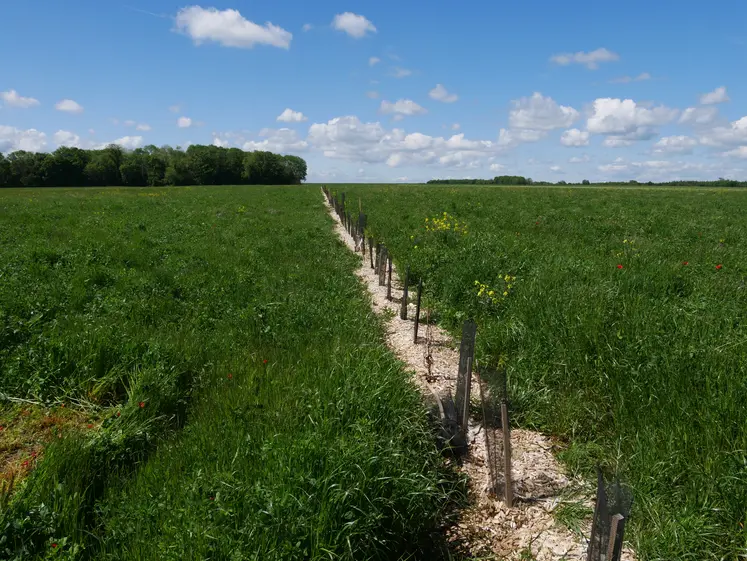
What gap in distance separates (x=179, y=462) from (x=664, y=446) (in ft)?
12.6

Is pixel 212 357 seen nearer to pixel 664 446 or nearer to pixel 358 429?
pixel 358 429

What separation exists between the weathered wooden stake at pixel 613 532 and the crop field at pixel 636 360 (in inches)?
45.9

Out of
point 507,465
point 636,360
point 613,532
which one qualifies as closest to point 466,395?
point 507,465

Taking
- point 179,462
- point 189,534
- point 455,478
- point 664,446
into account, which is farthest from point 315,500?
point 664,446

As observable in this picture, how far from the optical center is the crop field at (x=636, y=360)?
336 cm

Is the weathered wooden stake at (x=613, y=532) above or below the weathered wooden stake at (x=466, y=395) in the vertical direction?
above

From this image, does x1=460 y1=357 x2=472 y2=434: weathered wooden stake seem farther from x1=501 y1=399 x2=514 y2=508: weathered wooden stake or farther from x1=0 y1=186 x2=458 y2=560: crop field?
x1=501 y1=399 x2=514 y2=508: weathered wooden stake

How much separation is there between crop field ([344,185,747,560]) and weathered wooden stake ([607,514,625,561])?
117 cm

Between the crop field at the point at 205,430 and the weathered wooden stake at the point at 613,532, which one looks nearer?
the weathered wooden stake at the point at 613,532

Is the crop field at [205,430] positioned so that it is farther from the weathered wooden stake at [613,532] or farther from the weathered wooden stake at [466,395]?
the weathered wooden stake at [613,532]

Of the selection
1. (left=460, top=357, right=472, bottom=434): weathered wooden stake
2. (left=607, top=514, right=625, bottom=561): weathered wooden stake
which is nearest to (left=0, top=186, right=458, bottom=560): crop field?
(left=460, top=357, right=472, bottom=434): weathered wooden stake

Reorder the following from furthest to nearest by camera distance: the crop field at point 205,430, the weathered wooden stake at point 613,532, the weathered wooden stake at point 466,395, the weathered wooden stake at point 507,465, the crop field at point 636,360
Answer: the weathered wooden stake at point 466,395
the weathered wooden stake at point 507,465
the crop field at point 636,360
the crop field at point 205,430
the weathered wooden stake at point 613,532

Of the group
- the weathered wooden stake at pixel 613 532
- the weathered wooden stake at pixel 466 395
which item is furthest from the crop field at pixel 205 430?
the weathered wooden stake at pixel 613 532

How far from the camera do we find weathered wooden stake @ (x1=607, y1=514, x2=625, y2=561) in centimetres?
220
